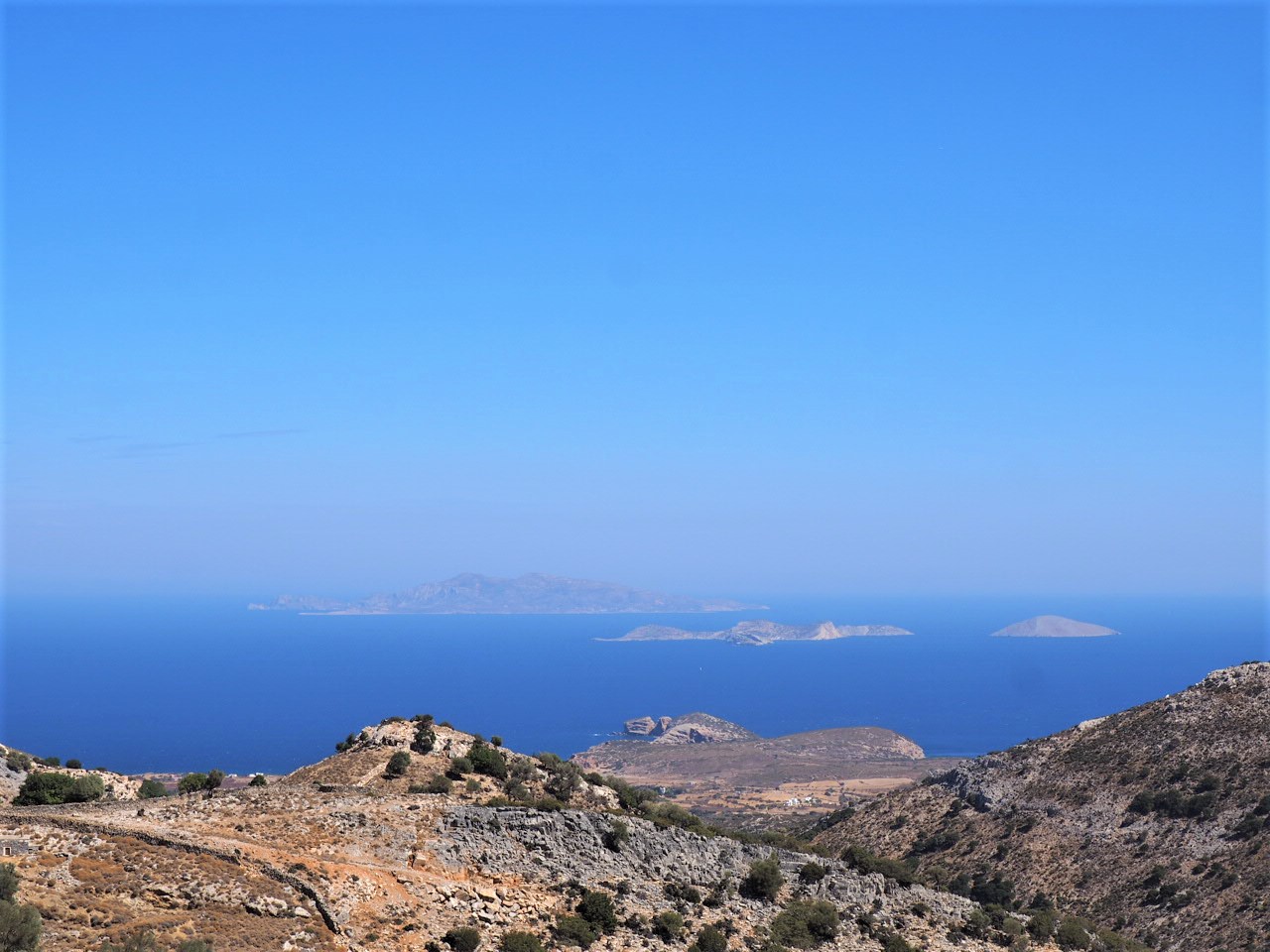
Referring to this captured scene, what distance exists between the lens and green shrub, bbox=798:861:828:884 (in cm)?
3269

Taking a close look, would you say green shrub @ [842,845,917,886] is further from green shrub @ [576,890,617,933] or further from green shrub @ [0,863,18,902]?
green shrub @ [0,863,18,902]

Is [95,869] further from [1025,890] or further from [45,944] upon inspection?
[1025,890]

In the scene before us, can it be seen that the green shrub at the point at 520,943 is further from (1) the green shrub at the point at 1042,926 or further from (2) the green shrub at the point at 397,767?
(1) the green shrub at the point at 1042,926

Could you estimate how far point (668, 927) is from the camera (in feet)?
89.5

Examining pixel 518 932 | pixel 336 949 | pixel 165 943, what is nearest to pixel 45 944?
pixel 165 943

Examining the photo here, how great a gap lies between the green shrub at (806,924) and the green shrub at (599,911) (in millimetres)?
4735

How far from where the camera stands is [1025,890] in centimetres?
5259

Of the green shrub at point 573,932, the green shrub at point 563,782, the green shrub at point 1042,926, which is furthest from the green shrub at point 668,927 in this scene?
the green shrub at point 1042,926

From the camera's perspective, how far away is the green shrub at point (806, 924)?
29062mm

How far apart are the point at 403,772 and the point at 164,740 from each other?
545ft

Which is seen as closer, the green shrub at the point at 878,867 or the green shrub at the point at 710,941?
the green shrub at the point at 710,941

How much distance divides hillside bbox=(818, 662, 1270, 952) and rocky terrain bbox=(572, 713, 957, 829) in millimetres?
31598

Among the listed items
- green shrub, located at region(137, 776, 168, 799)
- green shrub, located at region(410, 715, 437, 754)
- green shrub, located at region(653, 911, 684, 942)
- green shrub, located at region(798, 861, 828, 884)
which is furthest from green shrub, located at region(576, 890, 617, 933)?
green shrub, located at region(137, 776, 168, 799)

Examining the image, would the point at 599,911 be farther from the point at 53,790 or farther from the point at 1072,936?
the point at 53,790
